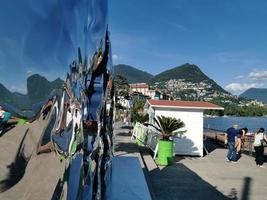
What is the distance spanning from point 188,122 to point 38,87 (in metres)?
16.6

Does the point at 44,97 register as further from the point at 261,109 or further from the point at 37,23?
the point at 261,109

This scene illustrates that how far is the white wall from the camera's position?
55.2 feet

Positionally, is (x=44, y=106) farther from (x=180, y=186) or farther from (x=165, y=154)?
(x=165, y=154)

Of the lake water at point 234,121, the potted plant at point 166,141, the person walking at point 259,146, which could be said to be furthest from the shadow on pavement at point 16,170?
the lake water at point 234,121

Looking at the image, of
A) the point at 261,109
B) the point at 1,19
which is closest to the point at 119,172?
the point at 1,19

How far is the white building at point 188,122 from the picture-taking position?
55.2 feet

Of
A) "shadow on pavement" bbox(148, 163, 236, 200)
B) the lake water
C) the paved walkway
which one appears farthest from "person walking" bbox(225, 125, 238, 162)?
the lake water

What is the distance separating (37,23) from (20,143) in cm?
27

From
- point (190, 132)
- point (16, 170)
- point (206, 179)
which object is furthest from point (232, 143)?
point (16, 170)

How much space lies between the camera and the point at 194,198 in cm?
856

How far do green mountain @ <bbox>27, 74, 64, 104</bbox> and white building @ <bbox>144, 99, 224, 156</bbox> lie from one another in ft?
53.4

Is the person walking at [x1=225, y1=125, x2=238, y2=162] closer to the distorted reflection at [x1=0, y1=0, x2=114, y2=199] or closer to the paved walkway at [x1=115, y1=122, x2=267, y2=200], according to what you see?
the paved walkway at [x1=115, y1=122, x2=267, y2=200]

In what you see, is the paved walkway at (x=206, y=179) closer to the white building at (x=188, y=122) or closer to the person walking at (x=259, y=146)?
the person walking at (x=259, y=146)

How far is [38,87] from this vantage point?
2.56 ft
